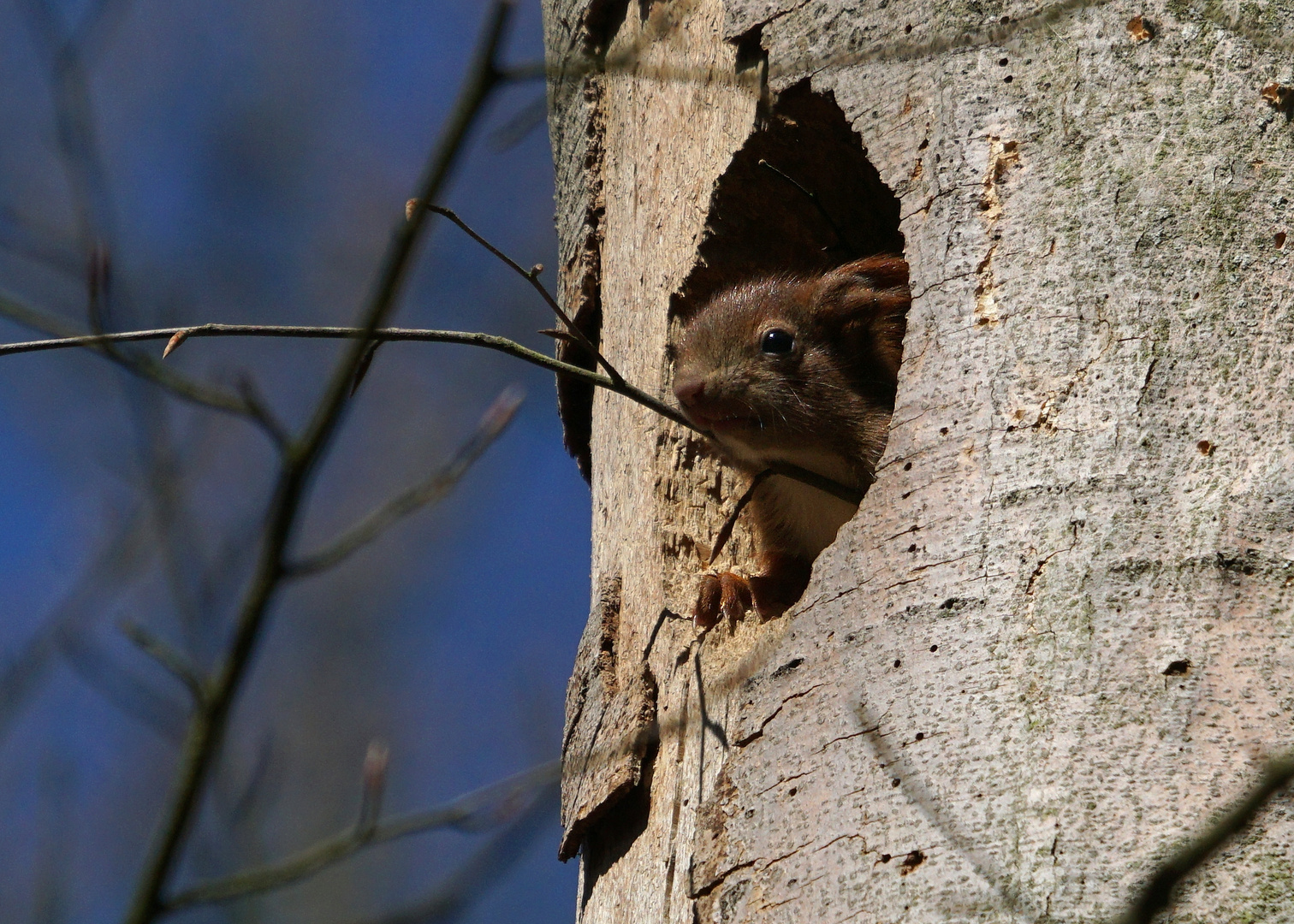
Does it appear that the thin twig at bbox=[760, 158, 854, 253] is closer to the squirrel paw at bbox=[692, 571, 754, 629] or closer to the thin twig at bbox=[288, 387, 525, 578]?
the squirrel paw at bbox=[692, 571, 754, 629]

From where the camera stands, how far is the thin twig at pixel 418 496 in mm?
1545

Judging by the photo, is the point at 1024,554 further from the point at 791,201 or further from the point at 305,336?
the point at 791,201

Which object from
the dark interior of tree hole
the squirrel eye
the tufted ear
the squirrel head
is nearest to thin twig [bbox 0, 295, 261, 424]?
the dark interior of tree hole

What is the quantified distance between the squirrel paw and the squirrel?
62 centimetres

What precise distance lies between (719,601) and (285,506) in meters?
1.59

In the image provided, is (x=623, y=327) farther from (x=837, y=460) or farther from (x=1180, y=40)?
(x=1180, y=40)

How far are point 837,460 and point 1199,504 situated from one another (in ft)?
6.11

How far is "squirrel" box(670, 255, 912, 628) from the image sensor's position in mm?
3574

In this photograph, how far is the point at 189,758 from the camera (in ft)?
4.46

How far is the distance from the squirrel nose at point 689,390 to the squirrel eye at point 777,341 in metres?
0.38

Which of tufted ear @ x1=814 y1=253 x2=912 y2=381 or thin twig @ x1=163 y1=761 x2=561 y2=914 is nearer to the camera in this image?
thin twig @ x1=163 y1=761 x2=561 y2=914

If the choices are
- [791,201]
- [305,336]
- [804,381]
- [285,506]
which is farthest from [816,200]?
[285,506]

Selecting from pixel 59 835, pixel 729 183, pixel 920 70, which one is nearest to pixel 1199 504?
pixel 920 70

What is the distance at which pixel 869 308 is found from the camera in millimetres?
3773
